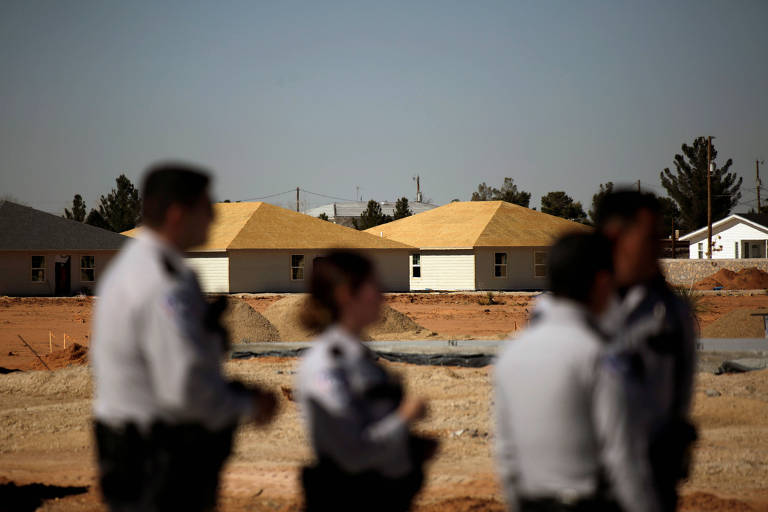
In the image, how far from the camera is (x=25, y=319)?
26.1 meters

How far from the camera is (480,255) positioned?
134 ft

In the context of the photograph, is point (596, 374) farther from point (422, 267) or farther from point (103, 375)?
point (422, 267)

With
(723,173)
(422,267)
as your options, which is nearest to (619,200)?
(422,267)

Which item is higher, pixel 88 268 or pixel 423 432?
pixel 88 268

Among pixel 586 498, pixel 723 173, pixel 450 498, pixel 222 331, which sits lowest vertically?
pixel 450 498

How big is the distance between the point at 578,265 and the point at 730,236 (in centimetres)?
6049

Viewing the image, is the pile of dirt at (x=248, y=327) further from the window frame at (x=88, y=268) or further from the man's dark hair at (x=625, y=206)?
the window frame at (x=88, y=268)

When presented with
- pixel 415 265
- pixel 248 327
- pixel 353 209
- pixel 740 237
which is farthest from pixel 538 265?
pixel 353 209

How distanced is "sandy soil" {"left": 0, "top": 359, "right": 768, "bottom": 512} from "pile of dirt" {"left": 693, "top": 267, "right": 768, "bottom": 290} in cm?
3335

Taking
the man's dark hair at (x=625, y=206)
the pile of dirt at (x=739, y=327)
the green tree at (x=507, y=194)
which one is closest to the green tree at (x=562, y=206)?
the green tree at (x=507, y=194)

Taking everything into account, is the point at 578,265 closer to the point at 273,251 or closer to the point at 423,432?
the point at 423,432

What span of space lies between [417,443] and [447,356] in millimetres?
10014

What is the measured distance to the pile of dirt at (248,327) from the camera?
16.6 metres

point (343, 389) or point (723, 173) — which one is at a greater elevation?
point (723, 173)
